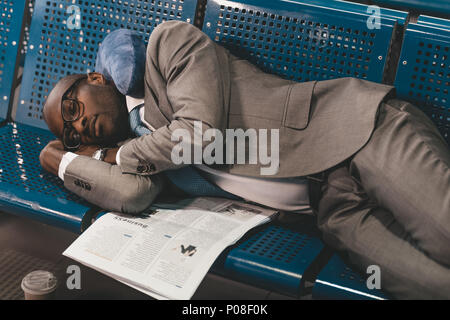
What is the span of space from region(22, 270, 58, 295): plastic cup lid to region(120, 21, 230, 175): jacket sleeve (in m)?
0.51

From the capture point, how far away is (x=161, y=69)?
200cm

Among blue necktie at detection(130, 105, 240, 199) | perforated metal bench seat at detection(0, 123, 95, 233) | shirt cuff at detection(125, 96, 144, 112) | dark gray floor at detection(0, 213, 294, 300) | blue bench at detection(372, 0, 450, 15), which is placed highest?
blue bench at detection(372, 0, 450, 15)

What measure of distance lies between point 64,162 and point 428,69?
1415 millimetres

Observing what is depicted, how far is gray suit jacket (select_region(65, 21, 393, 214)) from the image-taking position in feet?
5.99

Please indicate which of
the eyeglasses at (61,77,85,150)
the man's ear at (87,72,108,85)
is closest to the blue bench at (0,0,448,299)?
the eyeglasses at (61,77,85,150)

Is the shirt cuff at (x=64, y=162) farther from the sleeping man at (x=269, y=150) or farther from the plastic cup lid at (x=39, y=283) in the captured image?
the plastic cup lid at (x=39, y=283)

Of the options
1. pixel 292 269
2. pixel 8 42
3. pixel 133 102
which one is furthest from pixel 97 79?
pixel 292 269

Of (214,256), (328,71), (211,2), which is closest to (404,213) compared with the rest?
(214,256)

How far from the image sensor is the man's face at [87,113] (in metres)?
2.07

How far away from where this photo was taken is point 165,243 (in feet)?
5.89

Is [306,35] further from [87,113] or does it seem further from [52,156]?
[52,156]

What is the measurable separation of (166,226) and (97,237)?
0.23 m

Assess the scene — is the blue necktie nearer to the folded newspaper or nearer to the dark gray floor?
the folded newspaper

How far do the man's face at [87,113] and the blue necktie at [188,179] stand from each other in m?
0.06
